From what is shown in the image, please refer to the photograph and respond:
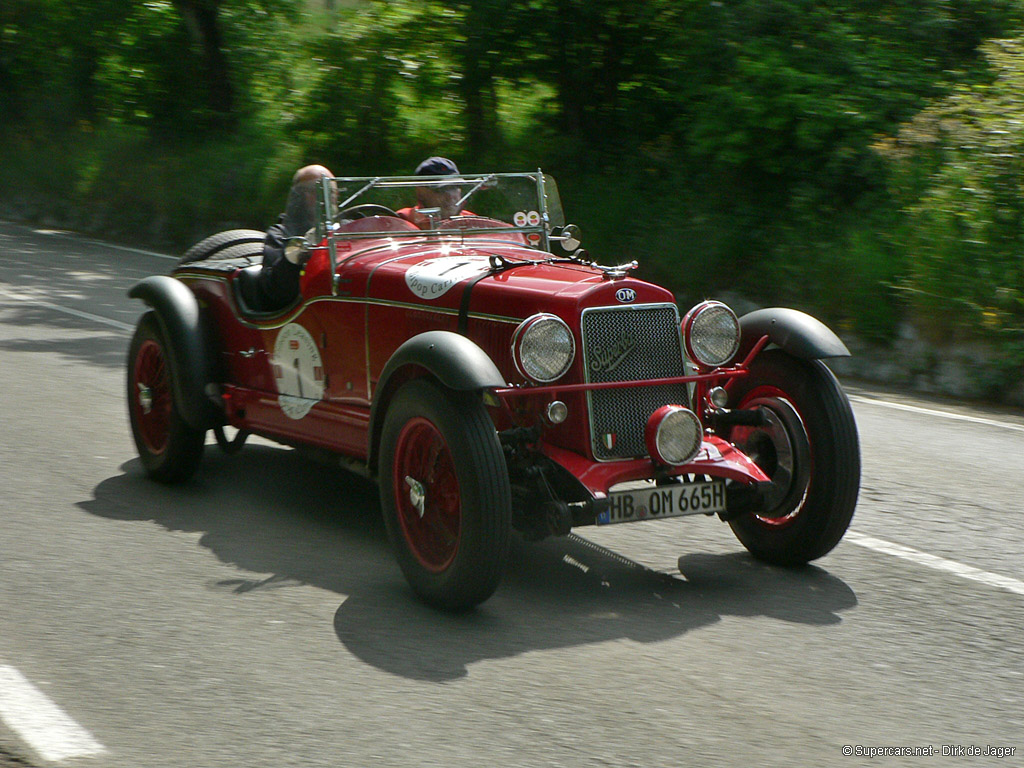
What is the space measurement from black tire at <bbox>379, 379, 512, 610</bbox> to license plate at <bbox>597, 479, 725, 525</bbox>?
0.44 metres

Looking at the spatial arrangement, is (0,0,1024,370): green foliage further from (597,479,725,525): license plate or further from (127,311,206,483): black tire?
(127,311,206,483): black tire

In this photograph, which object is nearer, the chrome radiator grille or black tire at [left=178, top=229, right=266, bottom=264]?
the chrome radiator grille

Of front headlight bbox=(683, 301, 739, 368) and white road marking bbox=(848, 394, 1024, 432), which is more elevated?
front headlight bbox=(683, 301, 739, 368)

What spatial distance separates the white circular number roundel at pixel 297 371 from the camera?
18.9 ft

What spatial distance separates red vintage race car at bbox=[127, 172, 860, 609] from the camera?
4.50 meters

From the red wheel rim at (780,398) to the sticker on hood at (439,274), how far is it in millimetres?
1231

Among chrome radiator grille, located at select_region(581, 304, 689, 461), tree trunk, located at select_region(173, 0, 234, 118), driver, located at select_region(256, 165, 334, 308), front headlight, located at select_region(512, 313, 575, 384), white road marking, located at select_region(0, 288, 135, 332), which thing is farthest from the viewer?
tree trunk, located at select_region(173, 0, 234, 118)

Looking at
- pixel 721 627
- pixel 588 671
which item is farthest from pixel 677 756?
pixel 721 627

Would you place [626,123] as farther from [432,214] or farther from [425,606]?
[425,606]

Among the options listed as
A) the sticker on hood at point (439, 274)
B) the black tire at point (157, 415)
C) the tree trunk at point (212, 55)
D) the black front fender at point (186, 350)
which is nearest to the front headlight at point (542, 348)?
the sticker on hood at point (439, 274)

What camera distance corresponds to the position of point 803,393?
5.02 metres

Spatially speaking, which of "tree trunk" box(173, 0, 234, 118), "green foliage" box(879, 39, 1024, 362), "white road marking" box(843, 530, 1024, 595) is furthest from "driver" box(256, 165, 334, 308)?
"tree trunk" box(173, 0, 234, 118)

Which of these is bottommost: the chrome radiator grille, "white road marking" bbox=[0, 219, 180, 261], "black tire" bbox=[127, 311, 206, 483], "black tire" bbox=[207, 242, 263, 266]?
"white road marking" bbox=[0, 219, 180, 261]

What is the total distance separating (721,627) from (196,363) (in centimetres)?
301
